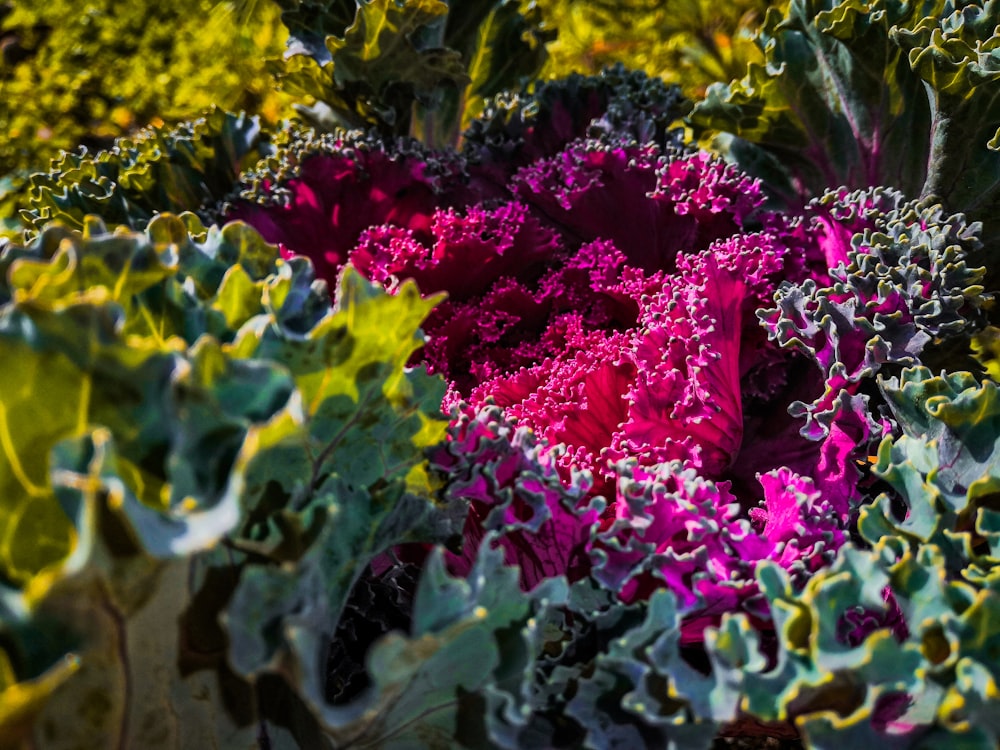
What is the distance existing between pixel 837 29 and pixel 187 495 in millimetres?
1776

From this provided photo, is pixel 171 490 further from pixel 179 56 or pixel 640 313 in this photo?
pixel 179 56

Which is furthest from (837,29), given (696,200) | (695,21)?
(695,21)

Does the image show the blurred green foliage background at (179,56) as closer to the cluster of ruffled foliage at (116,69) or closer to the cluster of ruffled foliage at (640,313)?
the cluster of ruffled foliage at (116,69)

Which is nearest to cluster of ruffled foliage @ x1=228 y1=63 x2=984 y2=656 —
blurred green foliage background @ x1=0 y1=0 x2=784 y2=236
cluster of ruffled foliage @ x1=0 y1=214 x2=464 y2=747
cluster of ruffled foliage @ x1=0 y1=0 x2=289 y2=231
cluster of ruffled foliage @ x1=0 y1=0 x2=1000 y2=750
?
cluster of ruffled foliage @ x1=0 y1=0 x2=1000 y2=750

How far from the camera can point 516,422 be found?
163 centimetres

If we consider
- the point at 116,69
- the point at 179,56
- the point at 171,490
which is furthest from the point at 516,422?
→ the point at 116,69

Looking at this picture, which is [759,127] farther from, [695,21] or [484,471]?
[695,21]

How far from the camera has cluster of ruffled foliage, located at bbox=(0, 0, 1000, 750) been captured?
3.06ft

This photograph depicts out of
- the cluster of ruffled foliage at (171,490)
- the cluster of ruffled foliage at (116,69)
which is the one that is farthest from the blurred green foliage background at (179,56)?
the cluster of ruffled foliage at (171,490)

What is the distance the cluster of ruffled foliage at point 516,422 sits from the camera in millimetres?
932

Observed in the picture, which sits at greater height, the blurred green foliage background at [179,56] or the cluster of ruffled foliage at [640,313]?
the blurred green foliage background at [179,56]

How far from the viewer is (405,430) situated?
1.30 metres

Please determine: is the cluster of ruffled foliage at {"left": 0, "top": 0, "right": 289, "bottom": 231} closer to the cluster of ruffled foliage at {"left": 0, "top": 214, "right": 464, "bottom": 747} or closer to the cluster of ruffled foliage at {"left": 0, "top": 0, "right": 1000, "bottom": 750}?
the cluster of ruffled foliage at {"left": 0, "top": 0, "right": 1000, "bottom": 750}

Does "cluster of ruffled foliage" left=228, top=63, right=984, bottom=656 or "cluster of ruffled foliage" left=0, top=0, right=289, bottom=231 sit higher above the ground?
"cluster of ruffled foliage" left=0, top=0, right=289, bottom=231
